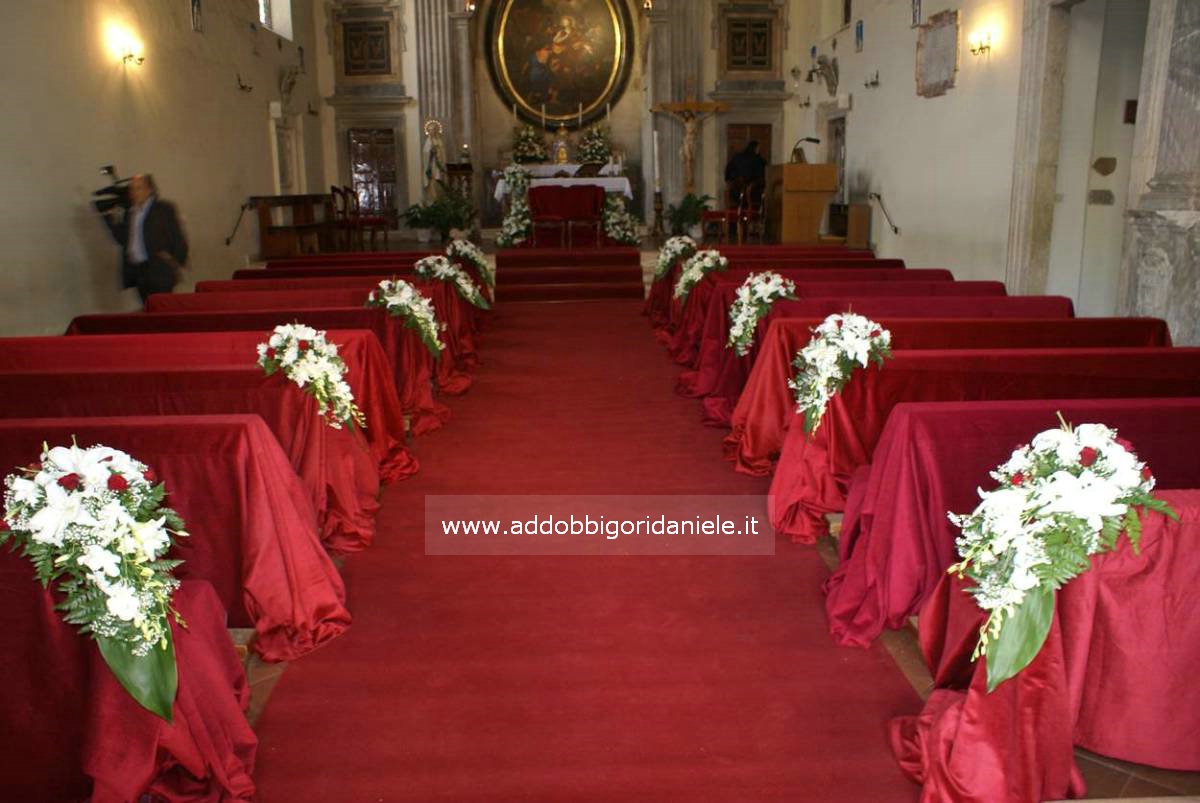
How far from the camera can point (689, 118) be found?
1401 centimetres

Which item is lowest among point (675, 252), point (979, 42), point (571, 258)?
point (571, 258)

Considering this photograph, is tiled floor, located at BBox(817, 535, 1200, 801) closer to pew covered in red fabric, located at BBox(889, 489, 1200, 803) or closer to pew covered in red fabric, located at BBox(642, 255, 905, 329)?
pew covered in red fabric, located at BBox(889, 489, 1200, 803)

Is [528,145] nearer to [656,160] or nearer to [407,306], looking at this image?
[656,160]

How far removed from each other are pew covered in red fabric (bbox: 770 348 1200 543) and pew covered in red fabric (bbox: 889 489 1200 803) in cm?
154

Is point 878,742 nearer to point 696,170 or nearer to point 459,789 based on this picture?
point 459,789

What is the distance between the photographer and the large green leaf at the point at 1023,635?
81.9 inches

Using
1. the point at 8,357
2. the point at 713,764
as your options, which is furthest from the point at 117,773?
the point at 8,357

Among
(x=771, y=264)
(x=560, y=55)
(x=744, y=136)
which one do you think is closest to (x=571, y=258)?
(x=771, y=264)

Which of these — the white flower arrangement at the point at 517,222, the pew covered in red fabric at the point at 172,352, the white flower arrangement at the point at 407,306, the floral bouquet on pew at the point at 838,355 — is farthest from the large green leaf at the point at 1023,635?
the white flower arrangement at the point at 517,222

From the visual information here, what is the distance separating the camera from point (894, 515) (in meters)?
3.06

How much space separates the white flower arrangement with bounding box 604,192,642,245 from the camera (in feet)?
41.4

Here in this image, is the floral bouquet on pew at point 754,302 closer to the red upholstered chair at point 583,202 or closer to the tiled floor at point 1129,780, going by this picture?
the tiled floor at point 1129,780

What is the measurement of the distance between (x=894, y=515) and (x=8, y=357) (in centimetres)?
418

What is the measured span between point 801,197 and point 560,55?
251 inches
